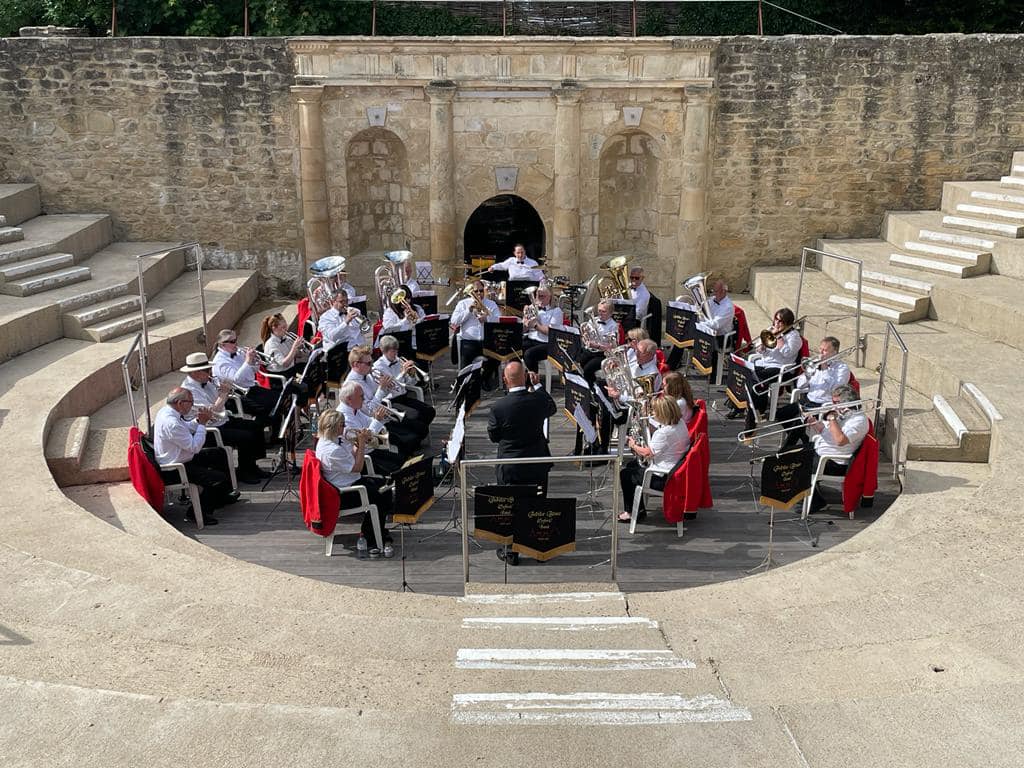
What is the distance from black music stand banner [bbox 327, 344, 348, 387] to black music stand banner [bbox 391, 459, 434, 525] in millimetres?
3143

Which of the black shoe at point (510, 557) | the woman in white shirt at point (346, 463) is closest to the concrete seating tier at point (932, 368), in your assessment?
the black shoe at point (510, 557)

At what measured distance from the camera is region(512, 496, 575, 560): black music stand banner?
29.6ft

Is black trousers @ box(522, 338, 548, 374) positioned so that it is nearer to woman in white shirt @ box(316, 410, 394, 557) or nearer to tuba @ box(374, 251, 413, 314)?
tuba @ box(374, 251, 413, 314)

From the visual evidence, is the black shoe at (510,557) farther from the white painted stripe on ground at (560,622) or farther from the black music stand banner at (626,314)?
the black music stand banner at (626,314)

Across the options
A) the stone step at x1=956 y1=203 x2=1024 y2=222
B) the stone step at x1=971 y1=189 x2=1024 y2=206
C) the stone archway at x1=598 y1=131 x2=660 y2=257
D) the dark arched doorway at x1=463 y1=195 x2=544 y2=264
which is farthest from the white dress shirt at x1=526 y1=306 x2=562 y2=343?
the stone step at x1=971 y1=189 x2=1024 y2=206

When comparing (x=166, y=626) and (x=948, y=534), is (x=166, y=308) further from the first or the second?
(x=948, y=534)

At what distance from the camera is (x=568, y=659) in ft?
21.7

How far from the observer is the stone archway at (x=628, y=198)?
18.2 metres

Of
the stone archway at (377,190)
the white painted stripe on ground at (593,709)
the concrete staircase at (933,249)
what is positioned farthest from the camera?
the stone archway at (377,190)

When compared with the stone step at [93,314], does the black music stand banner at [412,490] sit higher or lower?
lower

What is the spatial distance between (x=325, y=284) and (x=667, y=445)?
611cm

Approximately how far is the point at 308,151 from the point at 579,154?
437 cm

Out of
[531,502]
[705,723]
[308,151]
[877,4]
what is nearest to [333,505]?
[531,502]

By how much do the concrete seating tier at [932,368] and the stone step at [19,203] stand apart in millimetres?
11829
